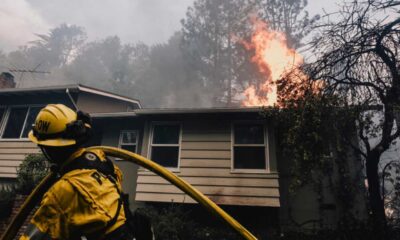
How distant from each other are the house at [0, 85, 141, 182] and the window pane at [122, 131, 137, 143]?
143 cm

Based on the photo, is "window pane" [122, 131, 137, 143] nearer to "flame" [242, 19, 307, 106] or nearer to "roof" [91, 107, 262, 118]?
"roof" [91, 107, 262, 118]

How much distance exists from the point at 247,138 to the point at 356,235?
13.9 feet

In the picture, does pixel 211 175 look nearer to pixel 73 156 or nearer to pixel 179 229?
A: pixel 179 229

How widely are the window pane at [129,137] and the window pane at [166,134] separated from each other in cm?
125

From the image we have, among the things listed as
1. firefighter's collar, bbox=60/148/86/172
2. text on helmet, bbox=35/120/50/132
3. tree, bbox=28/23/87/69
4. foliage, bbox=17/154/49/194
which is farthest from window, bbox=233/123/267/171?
tree, bbox=28/23/87/69

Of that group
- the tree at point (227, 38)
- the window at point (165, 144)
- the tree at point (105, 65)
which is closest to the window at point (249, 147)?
the window at point (165, 144)

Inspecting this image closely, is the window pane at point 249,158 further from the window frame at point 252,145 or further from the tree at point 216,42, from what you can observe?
the tree at point 216,42

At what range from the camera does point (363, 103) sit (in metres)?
6.95

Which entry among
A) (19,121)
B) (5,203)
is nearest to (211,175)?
(5,203)

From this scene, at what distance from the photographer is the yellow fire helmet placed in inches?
71.7

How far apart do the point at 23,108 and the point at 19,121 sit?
625 millimetres

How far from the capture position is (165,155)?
1000 cm

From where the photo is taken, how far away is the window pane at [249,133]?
9.37m

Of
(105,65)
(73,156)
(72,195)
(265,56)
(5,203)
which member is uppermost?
(105,65)
